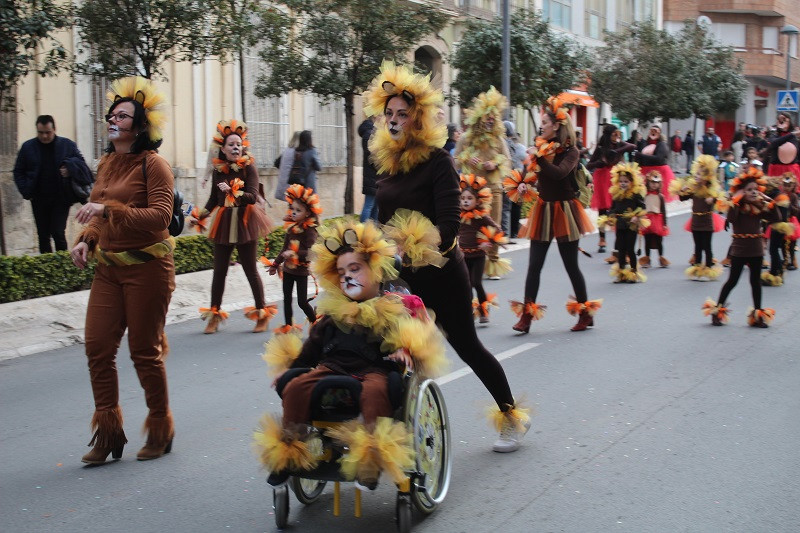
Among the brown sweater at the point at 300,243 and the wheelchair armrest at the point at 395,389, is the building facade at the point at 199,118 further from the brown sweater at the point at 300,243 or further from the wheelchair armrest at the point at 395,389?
the wheelchair armrest at the point at 395,389

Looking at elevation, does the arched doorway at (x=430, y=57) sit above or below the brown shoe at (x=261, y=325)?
above

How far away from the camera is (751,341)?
959cm

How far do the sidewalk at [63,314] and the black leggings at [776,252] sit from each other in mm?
6182

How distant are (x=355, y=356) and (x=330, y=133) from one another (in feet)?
63.9

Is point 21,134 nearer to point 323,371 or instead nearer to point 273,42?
point 273,42

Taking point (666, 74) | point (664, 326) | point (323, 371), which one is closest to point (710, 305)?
point (664, 326)

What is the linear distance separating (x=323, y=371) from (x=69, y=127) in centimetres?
1313

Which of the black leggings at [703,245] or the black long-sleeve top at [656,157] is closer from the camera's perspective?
the black leggings at [703,245]

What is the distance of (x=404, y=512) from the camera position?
4.62 meters

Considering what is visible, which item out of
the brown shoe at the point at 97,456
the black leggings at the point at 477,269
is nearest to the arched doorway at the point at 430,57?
the black leggings at the point at 477,269

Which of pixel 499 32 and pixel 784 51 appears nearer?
pixel 499 32

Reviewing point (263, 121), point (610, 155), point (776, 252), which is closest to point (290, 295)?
point (776, 252)

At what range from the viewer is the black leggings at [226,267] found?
10258mm

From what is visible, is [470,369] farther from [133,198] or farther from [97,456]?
[133,198]
